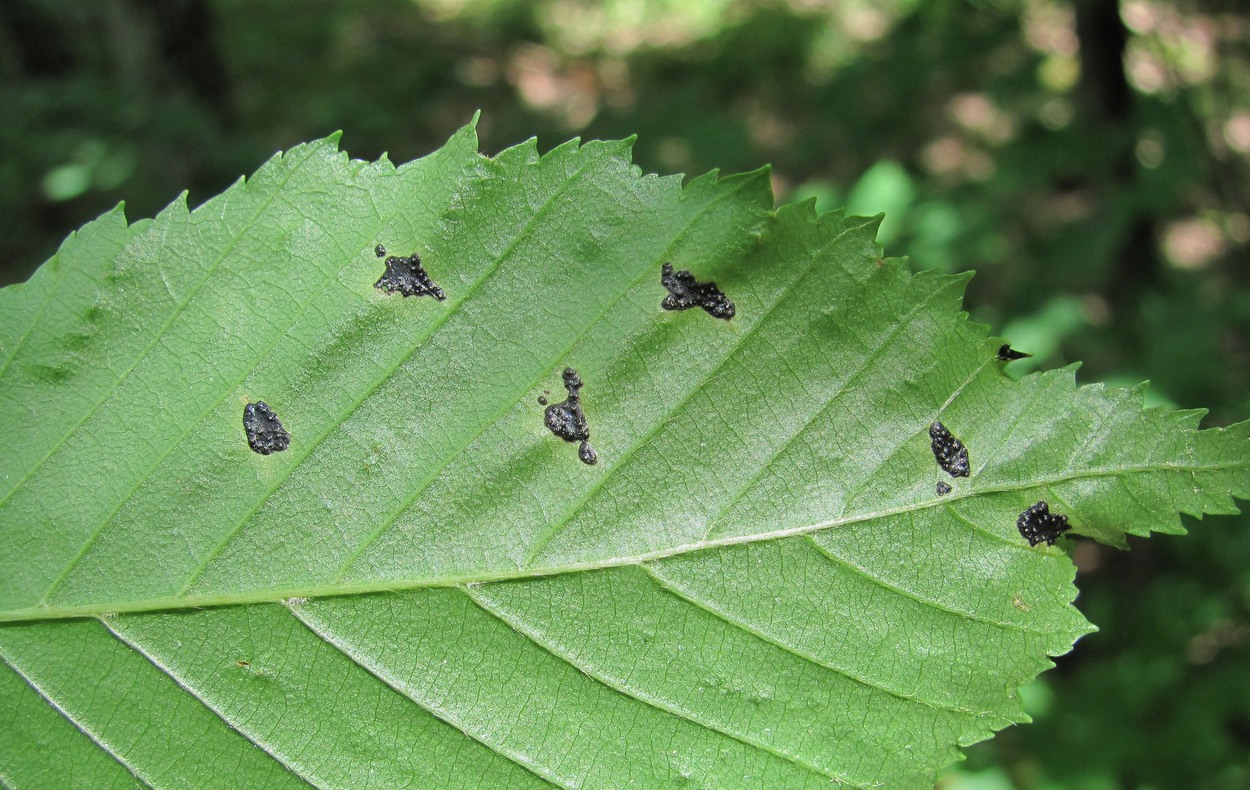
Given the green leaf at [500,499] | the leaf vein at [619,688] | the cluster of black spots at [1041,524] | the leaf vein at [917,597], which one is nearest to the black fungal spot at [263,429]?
the green leaf at [500,499]

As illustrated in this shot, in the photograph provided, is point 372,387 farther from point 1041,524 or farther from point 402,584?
point 1041,524

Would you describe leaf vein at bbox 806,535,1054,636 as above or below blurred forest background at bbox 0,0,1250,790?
below

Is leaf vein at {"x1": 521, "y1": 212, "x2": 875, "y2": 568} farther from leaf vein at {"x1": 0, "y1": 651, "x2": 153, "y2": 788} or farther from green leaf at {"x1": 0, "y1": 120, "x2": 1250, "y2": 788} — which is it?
leaf vein at {"x1": 0, "y1": 651, "x2": 153, "y2": 788}

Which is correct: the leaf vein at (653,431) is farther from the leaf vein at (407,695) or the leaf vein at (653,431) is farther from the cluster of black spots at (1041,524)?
the cluster of black spots at (1041,524)

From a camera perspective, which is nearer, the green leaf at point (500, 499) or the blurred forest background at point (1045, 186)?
the green leaf at point (500, 499)

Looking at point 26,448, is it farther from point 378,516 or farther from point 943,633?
point 943,633

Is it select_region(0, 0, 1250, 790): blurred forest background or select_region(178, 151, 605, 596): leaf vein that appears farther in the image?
select_region(0, 0, 1250, 790): blurred forest background

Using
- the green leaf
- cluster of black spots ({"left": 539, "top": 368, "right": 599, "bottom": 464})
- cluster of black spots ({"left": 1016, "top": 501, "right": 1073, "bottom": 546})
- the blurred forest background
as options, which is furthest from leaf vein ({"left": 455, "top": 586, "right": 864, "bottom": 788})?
the blurred forest background
